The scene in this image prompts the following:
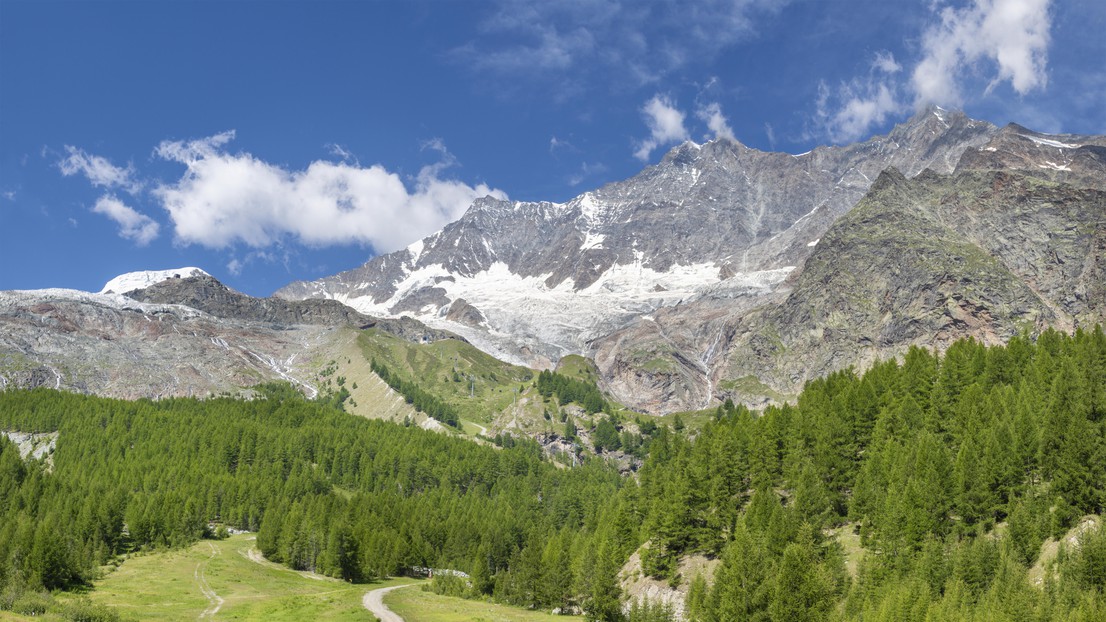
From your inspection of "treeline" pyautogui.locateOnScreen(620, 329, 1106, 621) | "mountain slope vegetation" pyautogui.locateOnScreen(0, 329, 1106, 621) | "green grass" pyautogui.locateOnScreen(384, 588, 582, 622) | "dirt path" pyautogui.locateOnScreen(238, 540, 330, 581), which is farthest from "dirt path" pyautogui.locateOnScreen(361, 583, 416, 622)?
"treeline" pyautogui.locateOnScreen(620, 329, 1106, 621)

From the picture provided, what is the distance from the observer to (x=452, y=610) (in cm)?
10569

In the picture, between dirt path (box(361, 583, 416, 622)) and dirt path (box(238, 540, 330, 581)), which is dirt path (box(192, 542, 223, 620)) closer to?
dirt path (box(238, 540, 330, 581))

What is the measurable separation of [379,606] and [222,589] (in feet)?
86.2

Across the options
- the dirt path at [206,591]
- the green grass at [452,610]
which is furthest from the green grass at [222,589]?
the green grass at [452,610]

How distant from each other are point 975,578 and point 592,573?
50681mm

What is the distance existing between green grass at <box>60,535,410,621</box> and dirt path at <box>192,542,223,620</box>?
0.13 m

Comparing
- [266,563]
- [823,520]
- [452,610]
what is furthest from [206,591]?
[823,520]

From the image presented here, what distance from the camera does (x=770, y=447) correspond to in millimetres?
107312

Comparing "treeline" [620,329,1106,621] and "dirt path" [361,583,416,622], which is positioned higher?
"treeline" [620,329,1106,621]

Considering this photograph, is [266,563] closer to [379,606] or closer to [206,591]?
[206,591]

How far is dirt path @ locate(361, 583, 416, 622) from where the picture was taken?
3755 inches

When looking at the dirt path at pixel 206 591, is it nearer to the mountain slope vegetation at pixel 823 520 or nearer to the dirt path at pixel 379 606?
the mountain slope vegetation at pixel 823 520

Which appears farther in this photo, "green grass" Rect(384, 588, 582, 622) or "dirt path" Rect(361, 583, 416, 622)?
"green grass" Rect(384, 588, 582, 622)

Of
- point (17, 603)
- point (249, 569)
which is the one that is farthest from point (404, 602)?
Answer: point (17, 603)
